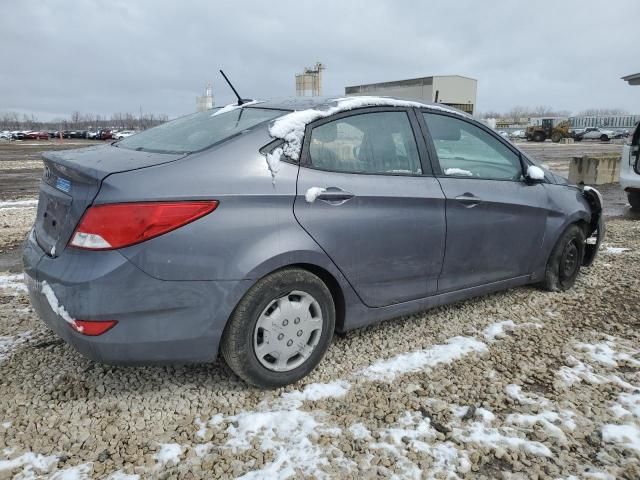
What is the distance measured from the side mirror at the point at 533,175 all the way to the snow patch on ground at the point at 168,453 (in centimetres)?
311

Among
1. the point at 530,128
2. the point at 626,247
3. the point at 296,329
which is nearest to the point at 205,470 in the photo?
the point at 296,329

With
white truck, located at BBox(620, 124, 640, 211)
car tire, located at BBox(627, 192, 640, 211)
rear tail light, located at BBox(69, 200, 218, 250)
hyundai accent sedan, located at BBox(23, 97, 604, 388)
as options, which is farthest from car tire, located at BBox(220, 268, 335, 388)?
car tire, located at BBox(627, 192, 640, 211)

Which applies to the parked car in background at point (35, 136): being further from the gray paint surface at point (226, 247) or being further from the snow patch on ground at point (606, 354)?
the snow patch on ground at point (606, 354)

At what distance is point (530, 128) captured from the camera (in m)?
51.7

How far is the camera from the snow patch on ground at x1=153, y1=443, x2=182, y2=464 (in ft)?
7.20

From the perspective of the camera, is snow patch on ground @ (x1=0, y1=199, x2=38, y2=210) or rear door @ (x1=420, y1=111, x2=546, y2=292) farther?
snow patch on ground @ (x1=0, y1=199, x2=38, y2=210)

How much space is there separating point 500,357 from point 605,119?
78.9 m

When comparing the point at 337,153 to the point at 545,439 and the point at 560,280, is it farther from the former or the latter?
the point at 560,280

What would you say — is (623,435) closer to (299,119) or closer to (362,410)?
(362,410)

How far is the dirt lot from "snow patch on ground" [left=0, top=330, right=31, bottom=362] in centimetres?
1

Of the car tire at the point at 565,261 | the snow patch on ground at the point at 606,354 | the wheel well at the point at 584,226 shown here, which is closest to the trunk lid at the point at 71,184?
the snow patch on ground at the point at 606,354

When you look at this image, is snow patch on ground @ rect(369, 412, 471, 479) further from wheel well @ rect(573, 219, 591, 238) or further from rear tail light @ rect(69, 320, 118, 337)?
wheel well @ rect(573, 219, 591, 238)

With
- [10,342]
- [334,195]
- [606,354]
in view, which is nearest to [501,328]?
[606,354]

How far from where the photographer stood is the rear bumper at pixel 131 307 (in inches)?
87.4
